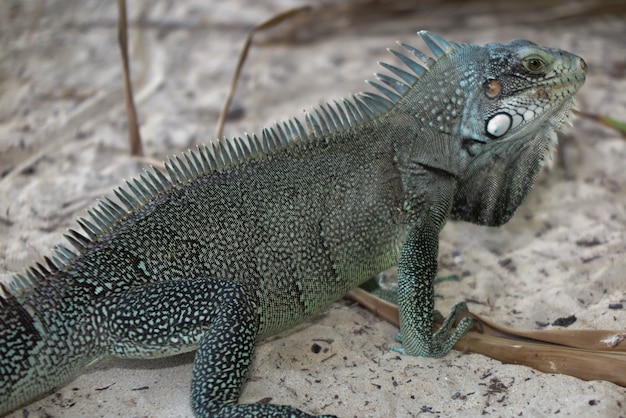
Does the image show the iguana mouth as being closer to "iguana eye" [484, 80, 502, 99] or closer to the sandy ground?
"iguana eye" [484, 80, 502, 99]

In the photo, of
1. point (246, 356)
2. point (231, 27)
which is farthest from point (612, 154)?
point (231, 27)

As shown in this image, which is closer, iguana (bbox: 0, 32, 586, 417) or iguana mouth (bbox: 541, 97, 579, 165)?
iguana (bbox: 0, 32, 586, 417)

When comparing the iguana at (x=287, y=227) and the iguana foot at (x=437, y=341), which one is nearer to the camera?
the iguana at (x=287, y=227)

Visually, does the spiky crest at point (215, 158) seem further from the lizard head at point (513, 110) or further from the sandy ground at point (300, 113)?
the sandy ground at point (300, 113)

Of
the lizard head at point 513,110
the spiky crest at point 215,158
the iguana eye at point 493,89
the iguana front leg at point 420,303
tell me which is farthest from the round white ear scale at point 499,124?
the iguana front leg at point 420,303

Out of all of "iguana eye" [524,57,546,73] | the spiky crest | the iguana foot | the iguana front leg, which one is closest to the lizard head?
"iguana eye" [524,57,546,73]

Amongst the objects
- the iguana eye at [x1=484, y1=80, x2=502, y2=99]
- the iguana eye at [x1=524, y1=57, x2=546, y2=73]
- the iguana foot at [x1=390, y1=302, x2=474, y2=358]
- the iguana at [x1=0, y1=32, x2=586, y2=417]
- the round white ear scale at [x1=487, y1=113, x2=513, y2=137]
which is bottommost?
the iguana foot at [x1=390, y1=302, x2=474, y2=358]

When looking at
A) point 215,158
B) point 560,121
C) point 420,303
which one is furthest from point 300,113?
point 420,303
